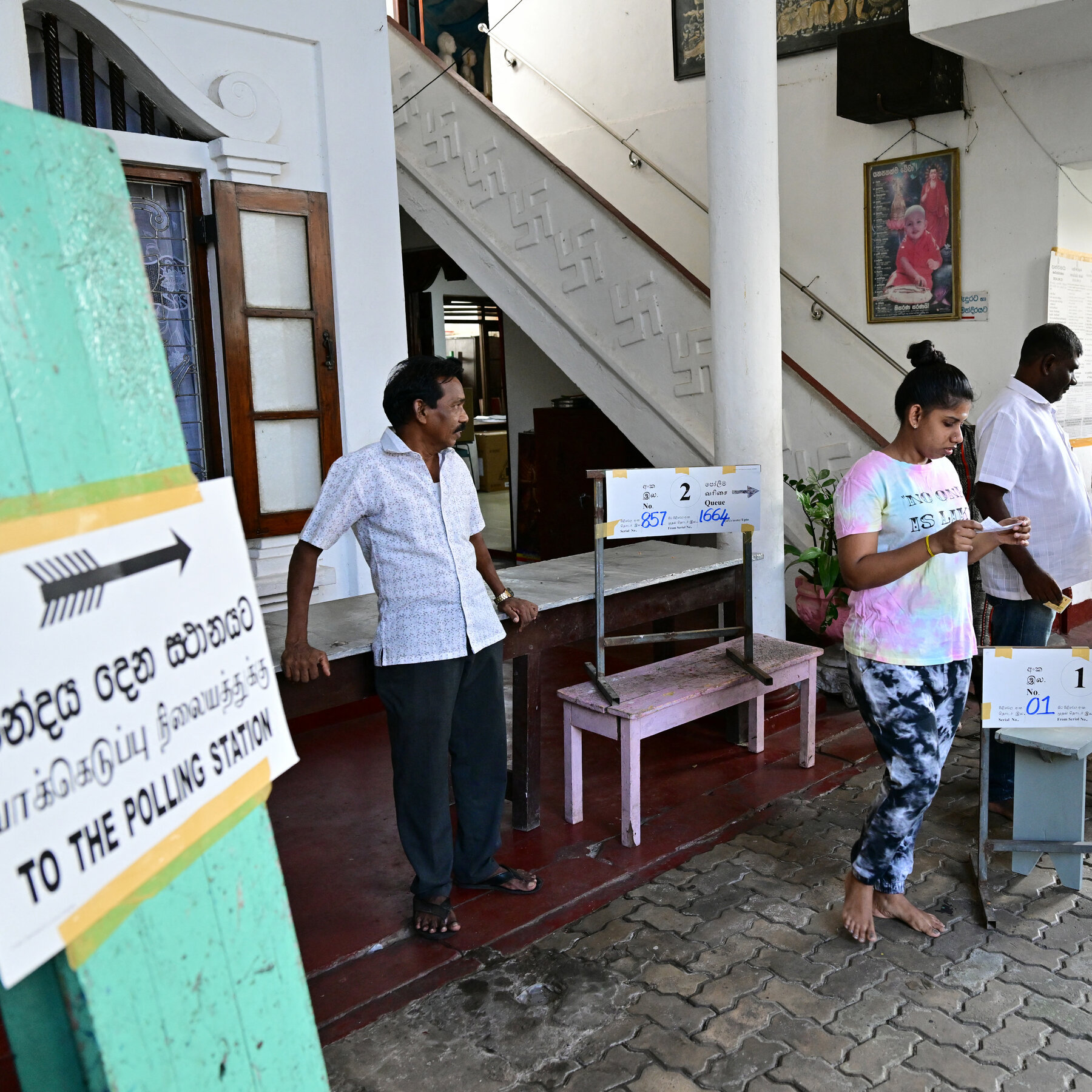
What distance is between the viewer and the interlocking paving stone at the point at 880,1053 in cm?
274

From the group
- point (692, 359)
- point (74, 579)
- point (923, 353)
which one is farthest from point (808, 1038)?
point (692, 359)

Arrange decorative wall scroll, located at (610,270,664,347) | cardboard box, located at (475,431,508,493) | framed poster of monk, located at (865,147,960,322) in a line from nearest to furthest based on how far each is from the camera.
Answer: decorative wall scroll, located at (610,270,664,347) → framed poster of monk, located at (865,147,960,322) → cardboard box, located at (475,431,508,493)

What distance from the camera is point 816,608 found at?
5.95 meters

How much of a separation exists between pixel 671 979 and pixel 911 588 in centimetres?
139

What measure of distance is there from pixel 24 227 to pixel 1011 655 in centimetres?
312

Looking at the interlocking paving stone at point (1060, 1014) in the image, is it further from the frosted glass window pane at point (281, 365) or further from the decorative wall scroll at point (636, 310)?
the decorative wall scroll at point (636, 310)

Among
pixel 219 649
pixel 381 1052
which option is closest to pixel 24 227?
pixel 219 649

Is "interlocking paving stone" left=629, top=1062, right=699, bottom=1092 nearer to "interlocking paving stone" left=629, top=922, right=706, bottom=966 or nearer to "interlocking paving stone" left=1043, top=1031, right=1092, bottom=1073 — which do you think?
"interlocking paving stone" left=629, top=922, right=706, bottom=966

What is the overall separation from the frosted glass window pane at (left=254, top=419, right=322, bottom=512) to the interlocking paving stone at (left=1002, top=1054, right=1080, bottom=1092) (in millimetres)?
3982

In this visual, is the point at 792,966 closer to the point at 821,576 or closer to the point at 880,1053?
the point at 880,1053

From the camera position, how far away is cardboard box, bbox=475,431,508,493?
12.5 metres

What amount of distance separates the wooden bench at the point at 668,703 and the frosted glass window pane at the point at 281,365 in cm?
210

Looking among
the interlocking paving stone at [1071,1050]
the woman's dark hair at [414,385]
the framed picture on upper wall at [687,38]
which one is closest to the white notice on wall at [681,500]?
the woman's dark hair at [414,385]

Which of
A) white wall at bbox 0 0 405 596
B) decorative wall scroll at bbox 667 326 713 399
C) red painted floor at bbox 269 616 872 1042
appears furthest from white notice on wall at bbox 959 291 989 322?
white wall at bbox 0 0 405 596
